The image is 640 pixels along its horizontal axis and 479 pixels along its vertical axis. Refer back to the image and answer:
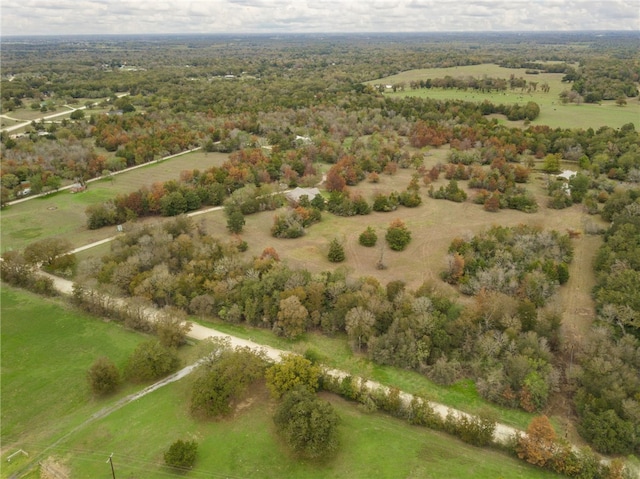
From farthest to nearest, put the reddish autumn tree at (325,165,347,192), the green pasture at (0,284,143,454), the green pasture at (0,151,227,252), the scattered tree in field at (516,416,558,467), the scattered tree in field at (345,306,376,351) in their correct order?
1. the reddish autumn tree at (325,165,347,192)
2. the green pasture at (0,151,227,252)
3. the scattered tree in field at (345,306,376,351)
4. the green pasture at (0,284,143,454)
5. the scattered tree in field at (516,416,558,467)

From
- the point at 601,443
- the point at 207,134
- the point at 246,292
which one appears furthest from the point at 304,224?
the point at 207,134

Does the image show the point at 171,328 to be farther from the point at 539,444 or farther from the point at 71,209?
the point at 71,209

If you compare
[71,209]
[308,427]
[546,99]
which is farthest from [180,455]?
[546,99]

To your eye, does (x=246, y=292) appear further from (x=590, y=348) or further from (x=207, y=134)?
(x=207, y=134)

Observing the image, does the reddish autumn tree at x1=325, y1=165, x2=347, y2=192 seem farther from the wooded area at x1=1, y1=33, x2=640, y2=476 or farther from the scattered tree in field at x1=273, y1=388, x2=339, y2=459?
the scattered tree in field at x1=273, y1=388, x2=339, y2=459

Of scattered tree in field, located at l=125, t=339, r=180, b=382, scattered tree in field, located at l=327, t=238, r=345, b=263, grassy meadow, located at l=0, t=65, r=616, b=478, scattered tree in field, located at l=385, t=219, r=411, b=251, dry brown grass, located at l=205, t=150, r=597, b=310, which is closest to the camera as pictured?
grassy meadow, located at l=0, t=65, r=616, b=478

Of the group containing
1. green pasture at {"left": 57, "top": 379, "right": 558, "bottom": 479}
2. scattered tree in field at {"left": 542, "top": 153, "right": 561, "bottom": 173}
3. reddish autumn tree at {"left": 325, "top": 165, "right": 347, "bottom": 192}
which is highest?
scattered tree in field at {"left": 542, "top": 153, "right": 561, "bottom": 173}

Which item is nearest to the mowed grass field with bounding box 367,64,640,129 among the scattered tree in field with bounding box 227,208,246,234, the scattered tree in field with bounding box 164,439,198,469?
the scattered tree in field with bounding box 227,208,246,234
